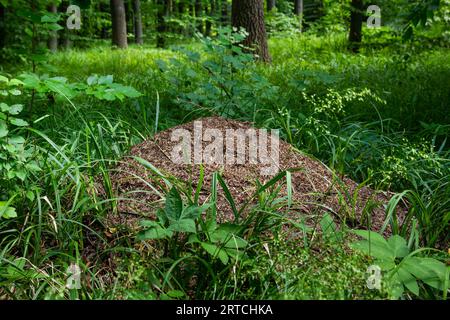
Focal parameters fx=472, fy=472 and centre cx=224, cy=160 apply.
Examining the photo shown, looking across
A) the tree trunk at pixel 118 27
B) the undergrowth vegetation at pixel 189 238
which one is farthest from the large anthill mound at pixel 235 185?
the tree trunk at pixel 118 27

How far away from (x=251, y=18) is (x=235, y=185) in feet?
17.3

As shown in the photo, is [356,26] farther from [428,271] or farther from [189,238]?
[189,238]

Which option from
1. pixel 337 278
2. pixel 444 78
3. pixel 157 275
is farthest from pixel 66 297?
pixel 444 78

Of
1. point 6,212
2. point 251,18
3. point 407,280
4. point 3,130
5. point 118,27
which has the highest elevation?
point 251,18

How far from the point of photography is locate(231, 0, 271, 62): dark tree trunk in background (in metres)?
7.47

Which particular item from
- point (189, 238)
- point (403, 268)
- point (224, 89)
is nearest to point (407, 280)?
point (403, 268)

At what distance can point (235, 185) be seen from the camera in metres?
2.84

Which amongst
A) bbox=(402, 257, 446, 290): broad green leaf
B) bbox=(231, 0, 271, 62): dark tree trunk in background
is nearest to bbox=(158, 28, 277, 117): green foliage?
bbox=(402, 257, 446, 290): broad green leaf

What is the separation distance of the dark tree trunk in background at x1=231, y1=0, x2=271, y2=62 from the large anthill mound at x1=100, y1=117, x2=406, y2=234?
4614 mm

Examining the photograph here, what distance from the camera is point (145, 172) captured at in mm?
2832

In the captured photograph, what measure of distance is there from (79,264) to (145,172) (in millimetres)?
824

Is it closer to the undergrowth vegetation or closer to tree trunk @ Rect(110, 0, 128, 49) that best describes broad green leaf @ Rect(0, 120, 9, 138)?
the undergrowth vegetation

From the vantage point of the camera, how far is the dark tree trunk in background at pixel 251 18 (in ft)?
24.5
